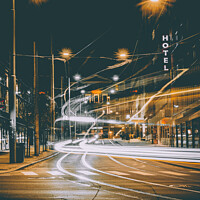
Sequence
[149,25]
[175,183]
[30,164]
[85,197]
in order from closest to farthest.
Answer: [85,197], [175,183], [30,164], [149,25]

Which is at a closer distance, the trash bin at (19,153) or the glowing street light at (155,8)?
the trash bin at (19,153)

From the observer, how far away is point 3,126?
31891mm

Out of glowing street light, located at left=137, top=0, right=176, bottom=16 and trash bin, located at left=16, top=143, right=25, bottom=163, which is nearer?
trash bin, located at left=16, top=143, right=25, bottom=163

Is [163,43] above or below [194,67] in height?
above

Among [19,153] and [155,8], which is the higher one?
[155,8]

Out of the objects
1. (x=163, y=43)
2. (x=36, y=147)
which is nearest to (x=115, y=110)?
(x=163, y=43)

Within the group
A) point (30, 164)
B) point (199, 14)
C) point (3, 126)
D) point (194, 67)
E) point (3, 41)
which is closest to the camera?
point (30, 164)

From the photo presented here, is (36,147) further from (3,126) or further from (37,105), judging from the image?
(3,126)

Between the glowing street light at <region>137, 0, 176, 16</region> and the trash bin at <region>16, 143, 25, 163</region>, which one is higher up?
the glowing street light at <region>137, 0, 176, 16</region>

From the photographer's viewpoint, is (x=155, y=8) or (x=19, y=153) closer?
(x=19, y=153)

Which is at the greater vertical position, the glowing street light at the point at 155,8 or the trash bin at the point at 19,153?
Answer: the glowing street light at the point at 155,8

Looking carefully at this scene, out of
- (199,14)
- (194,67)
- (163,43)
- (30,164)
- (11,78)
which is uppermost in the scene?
(199,14)

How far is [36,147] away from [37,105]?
10.6 ft

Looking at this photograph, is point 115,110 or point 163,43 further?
point 115,110
